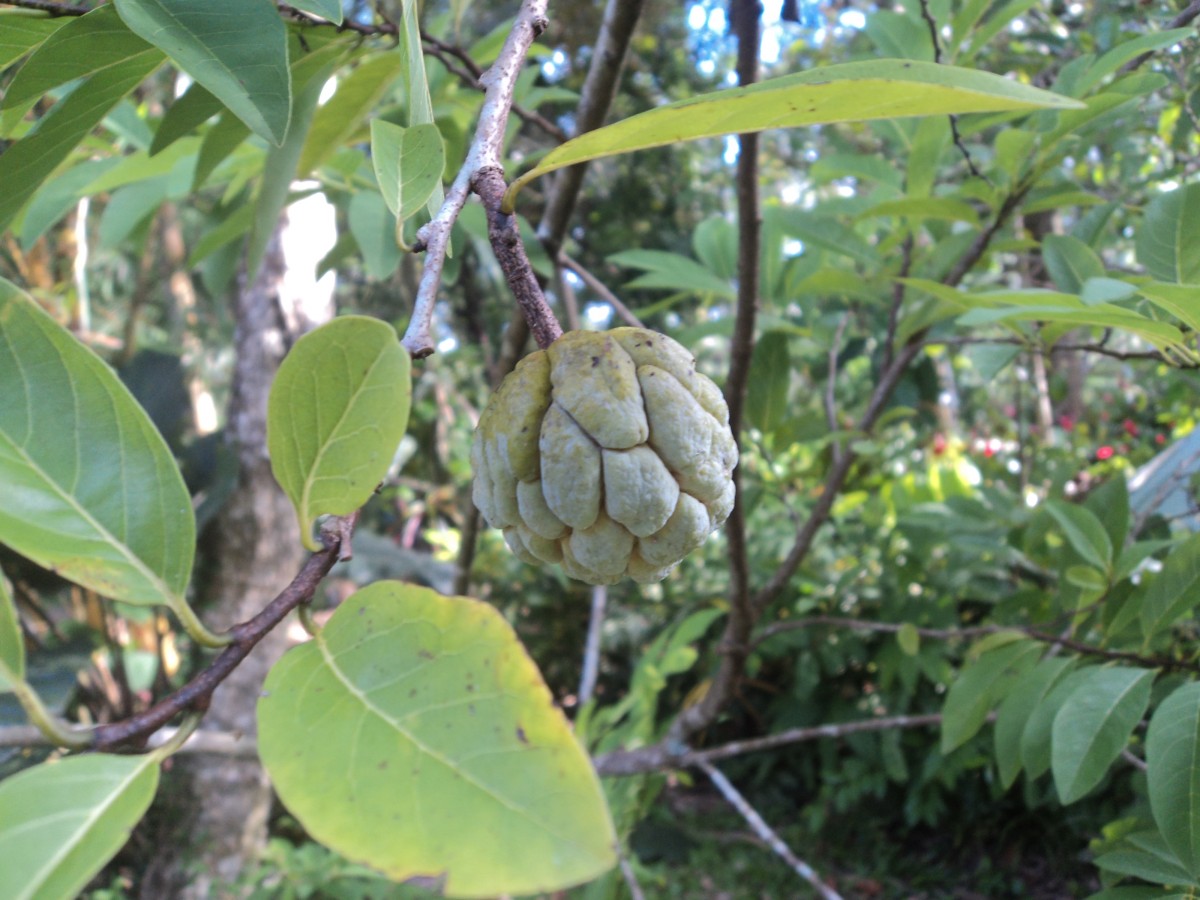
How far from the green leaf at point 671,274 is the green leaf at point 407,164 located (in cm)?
127

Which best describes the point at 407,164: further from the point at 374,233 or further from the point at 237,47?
the point at 374,233

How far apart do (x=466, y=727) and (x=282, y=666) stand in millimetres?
170

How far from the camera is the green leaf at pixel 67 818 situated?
1.39ft

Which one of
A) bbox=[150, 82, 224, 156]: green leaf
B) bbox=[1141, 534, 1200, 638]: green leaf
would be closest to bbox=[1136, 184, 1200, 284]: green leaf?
bbox=[1141, 534, 1200, 638]: green leaf

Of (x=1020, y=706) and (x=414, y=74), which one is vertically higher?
(x=414, y=74)

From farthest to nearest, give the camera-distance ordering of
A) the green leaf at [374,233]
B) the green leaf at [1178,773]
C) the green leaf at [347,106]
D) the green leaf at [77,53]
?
the green leaf at [374,233] < the green leaf at [347,106] < the green leaf at [1178,773] < the green leaf at [77,53]

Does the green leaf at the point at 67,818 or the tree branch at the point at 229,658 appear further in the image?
the tree branch at the point at 229,658

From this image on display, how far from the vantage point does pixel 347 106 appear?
49.0 inches

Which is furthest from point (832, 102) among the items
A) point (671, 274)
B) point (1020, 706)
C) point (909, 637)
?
point (909, 637)

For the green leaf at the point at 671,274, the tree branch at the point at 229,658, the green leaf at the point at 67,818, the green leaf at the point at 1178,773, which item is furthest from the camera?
the green leaf at the point at 671,274

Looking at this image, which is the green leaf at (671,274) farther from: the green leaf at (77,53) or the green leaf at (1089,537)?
the green leaf at (77,53)

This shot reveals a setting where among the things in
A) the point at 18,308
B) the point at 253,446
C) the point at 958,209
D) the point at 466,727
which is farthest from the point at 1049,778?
the point at 253,446

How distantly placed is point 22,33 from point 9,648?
2.13 feet

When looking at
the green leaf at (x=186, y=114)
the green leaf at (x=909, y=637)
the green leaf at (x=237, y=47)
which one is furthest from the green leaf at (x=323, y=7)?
the green leaf at (x=909, y=637)
